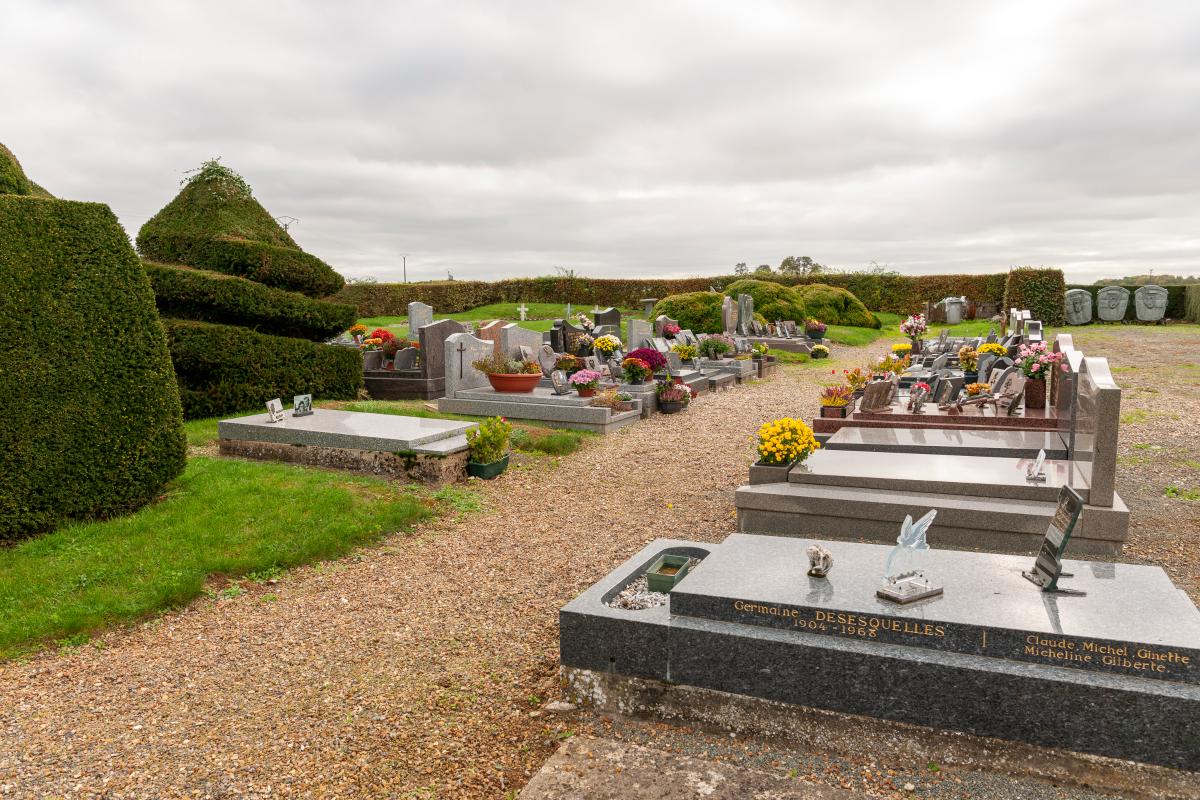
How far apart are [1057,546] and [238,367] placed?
491 inches

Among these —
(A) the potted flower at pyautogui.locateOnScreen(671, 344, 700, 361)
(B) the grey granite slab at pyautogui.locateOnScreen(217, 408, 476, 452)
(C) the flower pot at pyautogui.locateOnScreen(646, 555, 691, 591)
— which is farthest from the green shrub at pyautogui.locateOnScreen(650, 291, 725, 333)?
(C) the flower pot at pyautogui.locateOnScreen(646, 555, 691, 591)

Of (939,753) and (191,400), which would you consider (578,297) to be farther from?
(939,753)

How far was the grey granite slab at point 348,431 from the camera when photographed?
31.1 feet

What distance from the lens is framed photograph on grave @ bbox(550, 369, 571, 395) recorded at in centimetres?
1414

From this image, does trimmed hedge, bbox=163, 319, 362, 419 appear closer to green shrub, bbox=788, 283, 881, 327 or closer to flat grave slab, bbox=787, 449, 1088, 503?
flat grave slab, bbox=787, 449, 1088, 503

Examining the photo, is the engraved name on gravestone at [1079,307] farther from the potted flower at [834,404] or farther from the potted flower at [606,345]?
the potted flower at [834,404]

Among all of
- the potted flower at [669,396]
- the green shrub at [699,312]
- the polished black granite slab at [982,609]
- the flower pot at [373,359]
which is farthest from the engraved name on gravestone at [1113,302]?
the polished black granite slab at [982,609]

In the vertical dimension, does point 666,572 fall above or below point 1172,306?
below

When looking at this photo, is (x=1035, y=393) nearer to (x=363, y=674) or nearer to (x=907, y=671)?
(x=907, y=671)

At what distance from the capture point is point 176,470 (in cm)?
805

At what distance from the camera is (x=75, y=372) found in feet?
23.7

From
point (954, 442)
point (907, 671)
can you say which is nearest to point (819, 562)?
point (907, 671)

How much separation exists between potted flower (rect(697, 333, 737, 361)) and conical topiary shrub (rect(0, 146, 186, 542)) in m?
15.3

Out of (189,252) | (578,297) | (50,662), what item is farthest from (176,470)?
(578,297)
